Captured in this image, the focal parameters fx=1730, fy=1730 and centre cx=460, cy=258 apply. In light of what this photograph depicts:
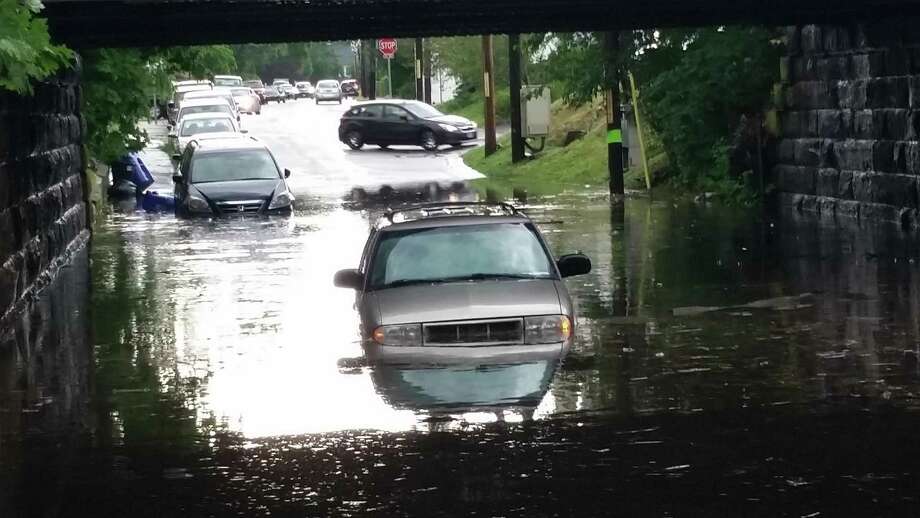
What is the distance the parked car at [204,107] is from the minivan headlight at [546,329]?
41.8m

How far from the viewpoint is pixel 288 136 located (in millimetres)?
65938

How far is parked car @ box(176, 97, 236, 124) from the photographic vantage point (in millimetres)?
55000

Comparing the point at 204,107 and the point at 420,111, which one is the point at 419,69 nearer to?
the point at 420,111

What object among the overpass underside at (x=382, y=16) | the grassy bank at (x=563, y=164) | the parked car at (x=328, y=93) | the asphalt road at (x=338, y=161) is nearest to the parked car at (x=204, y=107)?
the asphalt road at (x=338, y=161)

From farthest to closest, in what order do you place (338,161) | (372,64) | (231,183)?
(372,64), (338,161), (231,183)

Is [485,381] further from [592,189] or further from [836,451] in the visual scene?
[592,189]

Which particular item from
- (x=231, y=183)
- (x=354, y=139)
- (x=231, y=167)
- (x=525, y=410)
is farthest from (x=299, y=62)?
(x=525, y=410)

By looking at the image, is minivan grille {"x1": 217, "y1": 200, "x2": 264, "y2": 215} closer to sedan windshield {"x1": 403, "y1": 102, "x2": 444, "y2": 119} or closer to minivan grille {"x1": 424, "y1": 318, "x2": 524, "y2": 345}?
minivan grille {"x1": 424, "y1": 318, "x2": 524, "y2": 345}

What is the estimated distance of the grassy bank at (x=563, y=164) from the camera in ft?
131

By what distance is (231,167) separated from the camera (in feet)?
105

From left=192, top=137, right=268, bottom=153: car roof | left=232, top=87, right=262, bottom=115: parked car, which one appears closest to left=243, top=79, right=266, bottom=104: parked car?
left=232, top=87, right=262, bottom=115: parked car

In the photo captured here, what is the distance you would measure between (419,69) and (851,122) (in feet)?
160

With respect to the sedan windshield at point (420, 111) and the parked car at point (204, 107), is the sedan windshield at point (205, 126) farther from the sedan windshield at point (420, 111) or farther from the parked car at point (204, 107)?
the sedan windshield at point (420, 111)

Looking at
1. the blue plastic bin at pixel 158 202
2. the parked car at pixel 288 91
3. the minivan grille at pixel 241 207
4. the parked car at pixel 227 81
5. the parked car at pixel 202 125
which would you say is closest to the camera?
the minivan grille at pixel 241 207
